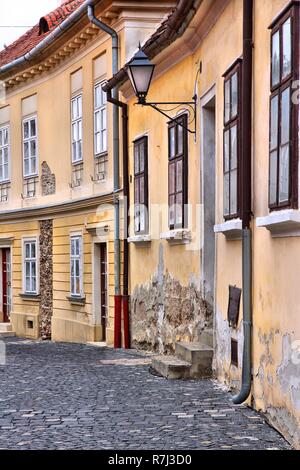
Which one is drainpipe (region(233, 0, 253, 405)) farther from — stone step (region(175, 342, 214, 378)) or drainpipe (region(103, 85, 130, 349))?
drainpipe (region(103, 85, 130, 349))

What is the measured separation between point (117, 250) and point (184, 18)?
5.97 m

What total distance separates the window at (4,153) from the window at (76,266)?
4696 millimetres

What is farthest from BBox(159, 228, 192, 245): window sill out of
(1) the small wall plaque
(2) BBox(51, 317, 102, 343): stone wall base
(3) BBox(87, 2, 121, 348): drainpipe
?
(2) BBox(51, 317, 102, 343): stone wall base

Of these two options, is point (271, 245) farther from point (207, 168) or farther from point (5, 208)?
point (5, 208)

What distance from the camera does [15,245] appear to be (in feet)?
77.8

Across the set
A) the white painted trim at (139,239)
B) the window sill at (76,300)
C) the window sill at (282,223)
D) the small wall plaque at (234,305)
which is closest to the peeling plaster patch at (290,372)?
the window sill at (282,223)

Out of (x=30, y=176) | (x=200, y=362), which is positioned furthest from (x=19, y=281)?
(x=200, y=362)

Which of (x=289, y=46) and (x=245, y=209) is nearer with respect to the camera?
(x=289, y=46)

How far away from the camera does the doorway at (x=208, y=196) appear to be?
452 inches

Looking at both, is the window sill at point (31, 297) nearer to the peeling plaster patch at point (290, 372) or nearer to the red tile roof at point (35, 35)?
the red tile roof at point (35, 35)

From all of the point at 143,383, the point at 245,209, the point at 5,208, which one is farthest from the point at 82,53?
the point at 245,209

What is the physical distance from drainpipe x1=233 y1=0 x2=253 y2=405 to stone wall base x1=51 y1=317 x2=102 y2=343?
9.97m

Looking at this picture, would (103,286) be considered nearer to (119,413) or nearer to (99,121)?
(99,121)

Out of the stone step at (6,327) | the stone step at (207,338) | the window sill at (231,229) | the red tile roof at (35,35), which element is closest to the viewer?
the window sill at (231,229)
